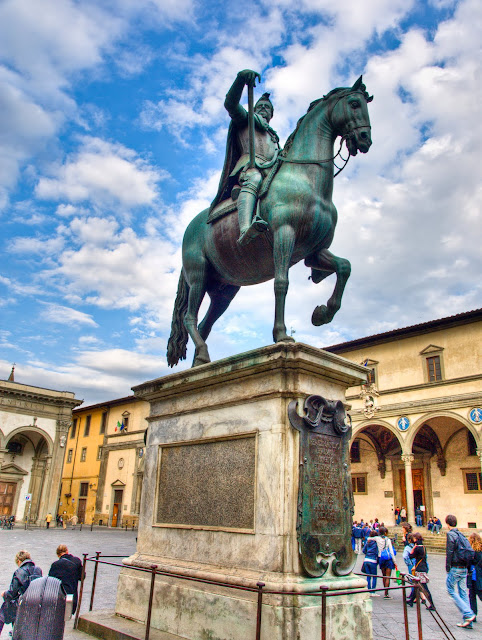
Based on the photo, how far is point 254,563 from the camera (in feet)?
13.4

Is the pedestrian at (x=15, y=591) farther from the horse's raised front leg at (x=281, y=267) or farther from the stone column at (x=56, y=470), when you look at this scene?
the stone column at (x=56, y=470)

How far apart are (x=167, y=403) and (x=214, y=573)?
6.13 ft

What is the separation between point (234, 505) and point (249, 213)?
266 centimetres

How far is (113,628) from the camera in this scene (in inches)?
185

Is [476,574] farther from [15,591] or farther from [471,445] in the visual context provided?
[471,445]

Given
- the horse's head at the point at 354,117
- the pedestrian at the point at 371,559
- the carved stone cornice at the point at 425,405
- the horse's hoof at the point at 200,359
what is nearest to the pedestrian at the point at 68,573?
the horse's hoof at the point at 200,359

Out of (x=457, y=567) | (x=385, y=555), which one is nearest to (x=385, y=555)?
(x=385, y=555)

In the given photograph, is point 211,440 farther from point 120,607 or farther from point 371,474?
point 371,474

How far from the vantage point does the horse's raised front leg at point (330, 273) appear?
530cm

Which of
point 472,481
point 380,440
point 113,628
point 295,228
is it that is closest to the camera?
point 113,628

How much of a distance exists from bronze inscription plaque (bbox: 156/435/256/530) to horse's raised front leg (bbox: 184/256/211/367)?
1.12 metres

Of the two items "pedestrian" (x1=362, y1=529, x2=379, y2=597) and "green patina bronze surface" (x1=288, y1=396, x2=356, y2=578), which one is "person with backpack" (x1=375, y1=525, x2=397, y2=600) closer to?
"pedestrian" (x1=362, y1=529, x2=379, y2=597)

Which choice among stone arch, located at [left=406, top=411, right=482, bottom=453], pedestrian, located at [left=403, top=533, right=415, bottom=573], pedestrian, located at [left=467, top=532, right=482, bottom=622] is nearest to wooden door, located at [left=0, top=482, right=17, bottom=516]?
stone arch, located at [left=406, top=411, right=482, bottom=453]

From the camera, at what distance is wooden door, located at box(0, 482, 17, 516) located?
3694 cm
